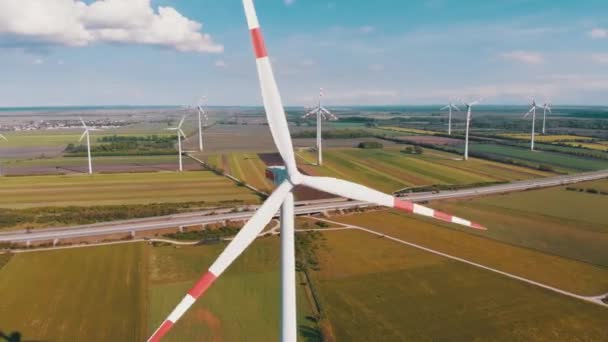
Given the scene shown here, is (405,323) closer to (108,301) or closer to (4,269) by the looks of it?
(108,301)

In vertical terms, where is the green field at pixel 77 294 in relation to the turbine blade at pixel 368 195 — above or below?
below

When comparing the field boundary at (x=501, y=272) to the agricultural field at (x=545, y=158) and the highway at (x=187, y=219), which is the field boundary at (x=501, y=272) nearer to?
the highway at (x=187, y=219)

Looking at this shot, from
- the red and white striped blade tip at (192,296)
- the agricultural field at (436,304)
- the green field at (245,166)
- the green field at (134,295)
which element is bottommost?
the agricultural field at (436,304)

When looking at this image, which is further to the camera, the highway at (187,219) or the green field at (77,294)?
the highway at (187,219)

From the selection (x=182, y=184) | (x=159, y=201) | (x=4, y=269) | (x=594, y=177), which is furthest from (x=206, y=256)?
(x=594, y=177)

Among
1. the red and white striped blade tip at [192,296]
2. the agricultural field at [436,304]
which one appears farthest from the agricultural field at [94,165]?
the red and white striped blade tip at [192,296]

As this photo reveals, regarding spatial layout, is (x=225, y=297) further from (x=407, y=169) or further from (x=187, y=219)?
(x=407, y=169)

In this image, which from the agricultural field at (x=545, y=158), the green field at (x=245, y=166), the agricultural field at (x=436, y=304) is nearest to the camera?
the agricultural field at (x=436, y=304)
